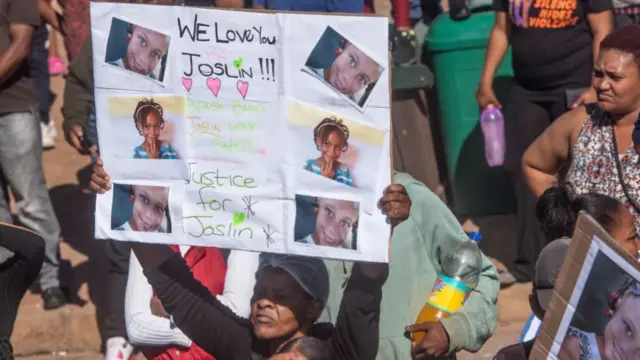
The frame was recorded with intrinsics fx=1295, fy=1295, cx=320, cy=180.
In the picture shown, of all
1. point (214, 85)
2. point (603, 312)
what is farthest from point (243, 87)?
point (603, 312)

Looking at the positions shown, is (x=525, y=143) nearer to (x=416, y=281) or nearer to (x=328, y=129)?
(x=416, y=281)

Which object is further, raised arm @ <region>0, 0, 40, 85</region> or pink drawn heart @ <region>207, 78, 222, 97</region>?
raised arm @ <region>0, 0, 40, 85</region>

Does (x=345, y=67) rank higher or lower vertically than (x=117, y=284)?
higher

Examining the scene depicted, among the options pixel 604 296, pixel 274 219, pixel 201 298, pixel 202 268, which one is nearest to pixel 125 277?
pixel 202 268

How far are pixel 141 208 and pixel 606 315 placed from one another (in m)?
1.54

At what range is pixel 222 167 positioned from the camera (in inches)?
152

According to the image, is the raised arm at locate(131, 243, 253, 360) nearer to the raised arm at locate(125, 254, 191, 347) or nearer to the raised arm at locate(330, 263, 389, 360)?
the raised arm at locate(330, 263, 389, 360)

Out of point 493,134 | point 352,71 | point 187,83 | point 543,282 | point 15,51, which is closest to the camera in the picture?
point 543,282

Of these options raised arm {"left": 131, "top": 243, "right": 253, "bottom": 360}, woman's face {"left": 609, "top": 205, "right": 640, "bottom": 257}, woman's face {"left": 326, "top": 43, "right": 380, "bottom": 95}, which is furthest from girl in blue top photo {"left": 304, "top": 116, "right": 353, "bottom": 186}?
woman's face {"left": 609, "top": 205, "right": 640, "bottom": 257}

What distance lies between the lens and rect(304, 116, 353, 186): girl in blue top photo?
366 cm

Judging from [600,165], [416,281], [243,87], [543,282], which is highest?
[243,87]

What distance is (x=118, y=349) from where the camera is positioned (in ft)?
18.2

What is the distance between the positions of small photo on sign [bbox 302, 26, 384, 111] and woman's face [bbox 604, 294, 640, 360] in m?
0.98

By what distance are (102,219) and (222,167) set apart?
1.43 feet
